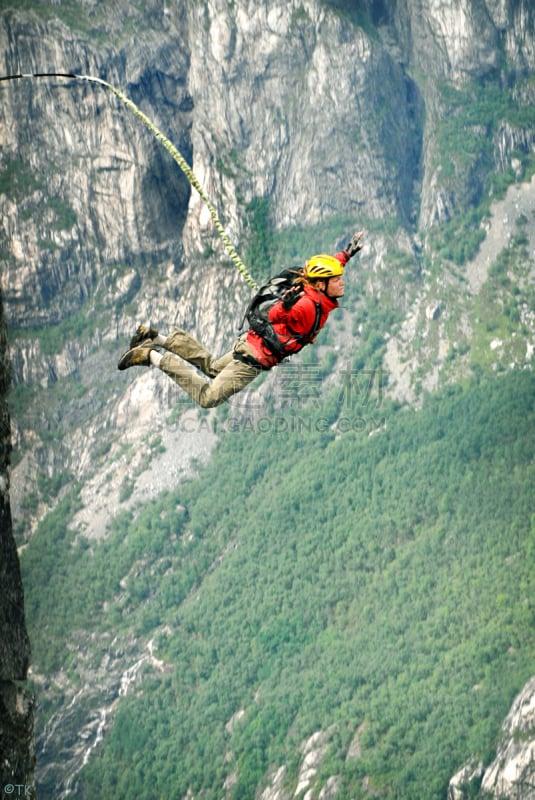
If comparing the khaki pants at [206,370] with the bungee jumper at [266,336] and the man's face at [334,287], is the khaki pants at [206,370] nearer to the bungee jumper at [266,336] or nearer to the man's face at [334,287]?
the bungee jumper at [266,336]

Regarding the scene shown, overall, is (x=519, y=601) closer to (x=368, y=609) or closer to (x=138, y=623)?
(x=368, y=609)

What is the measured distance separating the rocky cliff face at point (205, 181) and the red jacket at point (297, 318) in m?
142

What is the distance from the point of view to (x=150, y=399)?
7441 inches

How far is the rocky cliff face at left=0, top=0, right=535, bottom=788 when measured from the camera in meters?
182

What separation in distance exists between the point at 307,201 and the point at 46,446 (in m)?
48.2

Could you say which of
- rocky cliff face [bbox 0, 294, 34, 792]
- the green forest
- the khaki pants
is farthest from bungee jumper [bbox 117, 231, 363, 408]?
the green forest

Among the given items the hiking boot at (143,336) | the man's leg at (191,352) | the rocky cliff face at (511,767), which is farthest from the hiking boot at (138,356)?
the rocky cliff face at (511,767)

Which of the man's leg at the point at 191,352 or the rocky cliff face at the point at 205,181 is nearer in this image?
the man's leg at the point at 191,352

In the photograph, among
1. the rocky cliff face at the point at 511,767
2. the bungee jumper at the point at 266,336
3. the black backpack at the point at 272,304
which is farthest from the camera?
the rocky cliff face at the point at 511,767

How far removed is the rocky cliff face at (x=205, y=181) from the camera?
18162 cm

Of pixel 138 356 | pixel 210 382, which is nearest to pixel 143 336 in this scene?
pixel 138 356

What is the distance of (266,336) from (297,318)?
2.69 feet

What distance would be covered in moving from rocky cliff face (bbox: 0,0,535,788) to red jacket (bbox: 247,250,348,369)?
142m

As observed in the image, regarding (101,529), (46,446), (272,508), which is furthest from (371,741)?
(46,446)
